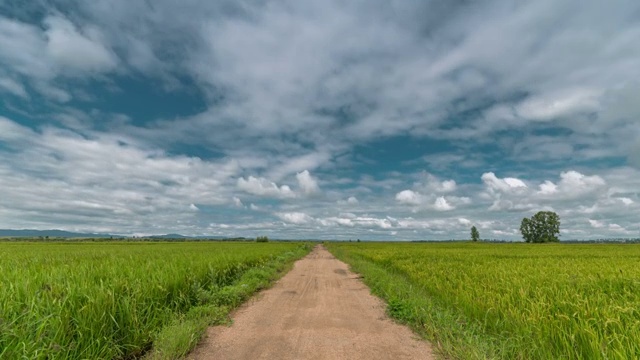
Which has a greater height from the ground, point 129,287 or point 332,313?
point 129,287

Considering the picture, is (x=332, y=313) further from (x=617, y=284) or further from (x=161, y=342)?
(x=617, y=284)

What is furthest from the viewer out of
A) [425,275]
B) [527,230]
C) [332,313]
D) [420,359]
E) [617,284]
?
[527,230]

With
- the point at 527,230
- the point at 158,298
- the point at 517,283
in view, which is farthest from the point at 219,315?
the point at 527,230

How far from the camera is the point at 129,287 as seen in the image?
6.26 metres

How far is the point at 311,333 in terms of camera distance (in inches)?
259

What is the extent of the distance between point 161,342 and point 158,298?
179 cm

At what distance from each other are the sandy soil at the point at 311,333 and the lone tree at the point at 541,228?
138 meters

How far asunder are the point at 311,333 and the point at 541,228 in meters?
143

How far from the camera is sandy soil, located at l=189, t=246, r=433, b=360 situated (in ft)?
18.1

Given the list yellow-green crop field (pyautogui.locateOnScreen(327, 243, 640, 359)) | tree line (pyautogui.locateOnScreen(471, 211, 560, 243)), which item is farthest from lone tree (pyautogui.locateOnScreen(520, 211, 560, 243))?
yellow-green crop field (pyautogui.locateOnScreen(327, 243, 640, 359))

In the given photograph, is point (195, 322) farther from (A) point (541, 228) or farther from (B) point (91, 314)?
(A) point (541, 228)

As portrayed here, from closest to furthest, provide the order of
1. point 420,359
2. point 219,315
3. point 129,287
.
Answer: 1. point 420,359
2. point 129,287
3. point 219,315

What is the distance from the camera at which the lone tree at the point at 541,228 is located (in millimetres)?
118875

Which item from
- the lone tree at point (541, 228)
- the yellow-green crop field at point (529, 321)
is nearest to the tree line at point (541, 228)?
the lone tree at point (541, 228)
